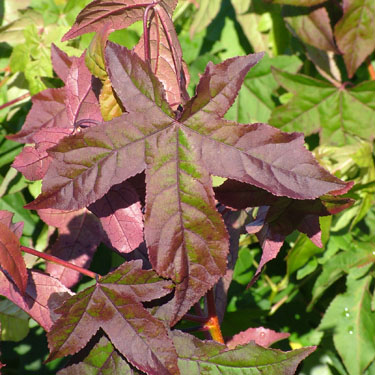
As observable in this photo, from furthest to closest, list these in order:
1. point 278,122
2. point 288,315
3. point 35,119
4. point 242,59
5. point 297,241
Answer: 1. point 288,315
2. point 278,122
3. point 297,241
4. point 35,119
5. point 242,59

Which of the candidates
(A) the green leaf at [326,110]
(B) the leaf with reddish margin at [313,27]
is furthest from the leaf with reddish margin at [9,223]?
(B) the leaf with reddish margin at [313,27]

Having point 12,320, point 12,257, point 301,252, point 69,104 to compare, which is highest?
point 69,104

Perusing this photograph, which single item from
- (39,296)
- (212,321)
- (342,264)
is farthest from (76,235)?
(342,264)

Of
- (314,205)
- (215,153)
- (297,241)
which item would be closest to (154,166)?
(215,153)

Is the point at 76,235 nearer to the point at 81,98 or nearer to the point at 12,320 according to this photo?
the point at 81,98

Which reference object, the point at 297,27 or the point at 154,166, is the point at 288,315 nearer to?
the point at 297,27

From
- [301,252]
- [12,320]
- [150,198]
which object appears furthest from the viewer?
[301,252]
